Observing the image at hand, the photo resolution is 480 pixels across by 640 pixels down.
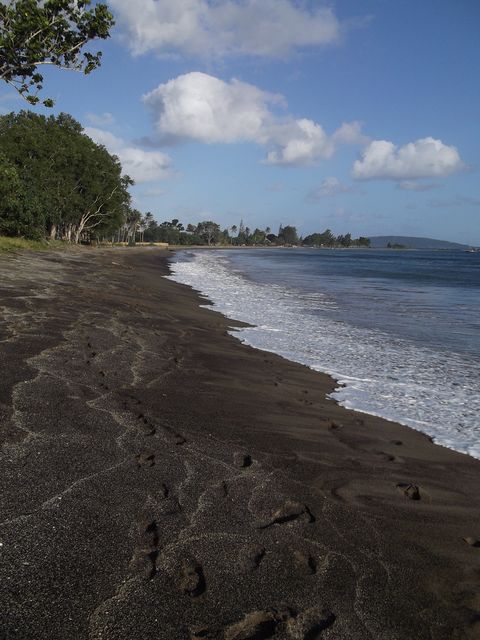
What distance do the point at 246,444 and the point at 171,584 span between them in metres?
1.96

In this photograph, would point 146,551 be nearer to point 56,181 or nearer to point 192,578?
point 192,578

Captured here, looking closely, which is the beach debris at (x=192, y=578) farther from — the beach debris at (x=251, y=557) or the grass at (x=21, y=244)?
the grass at (x=21, y=244)

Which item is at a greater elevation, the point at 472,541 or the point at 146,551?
the point at 146,551

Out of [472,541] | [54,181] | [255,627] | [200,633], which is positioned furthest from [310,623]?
[54,181]

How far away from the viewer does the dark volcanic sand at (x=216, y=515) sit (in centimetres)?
213

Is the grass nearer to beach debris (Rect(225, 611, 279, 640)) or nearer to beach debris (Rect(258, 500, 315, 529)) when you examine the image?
beach debris (Rect(258, 500, 315, 529))

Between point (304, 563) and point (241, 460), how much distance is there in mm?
1317

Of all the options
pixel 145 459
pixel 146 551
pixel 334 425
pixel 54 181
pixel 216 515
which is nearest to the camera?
pixel 146 551

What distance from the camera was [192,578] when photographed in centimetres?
233

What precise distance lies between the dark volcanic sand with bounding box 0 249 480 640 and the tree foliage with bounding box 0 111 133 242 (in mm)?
26823

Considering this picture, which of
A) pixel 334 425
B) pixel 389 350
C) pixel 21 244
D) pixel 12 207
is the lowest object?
pixel 334 425

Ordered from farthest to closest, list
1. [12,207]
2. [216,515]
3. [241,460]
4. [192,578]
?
[12,207] → [241,460] → [216,515] → [192,578]

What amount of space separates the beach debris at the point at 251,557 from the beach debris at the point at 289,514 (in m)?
0.22

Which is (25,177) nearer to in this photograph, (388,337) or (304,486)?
(388,337)
